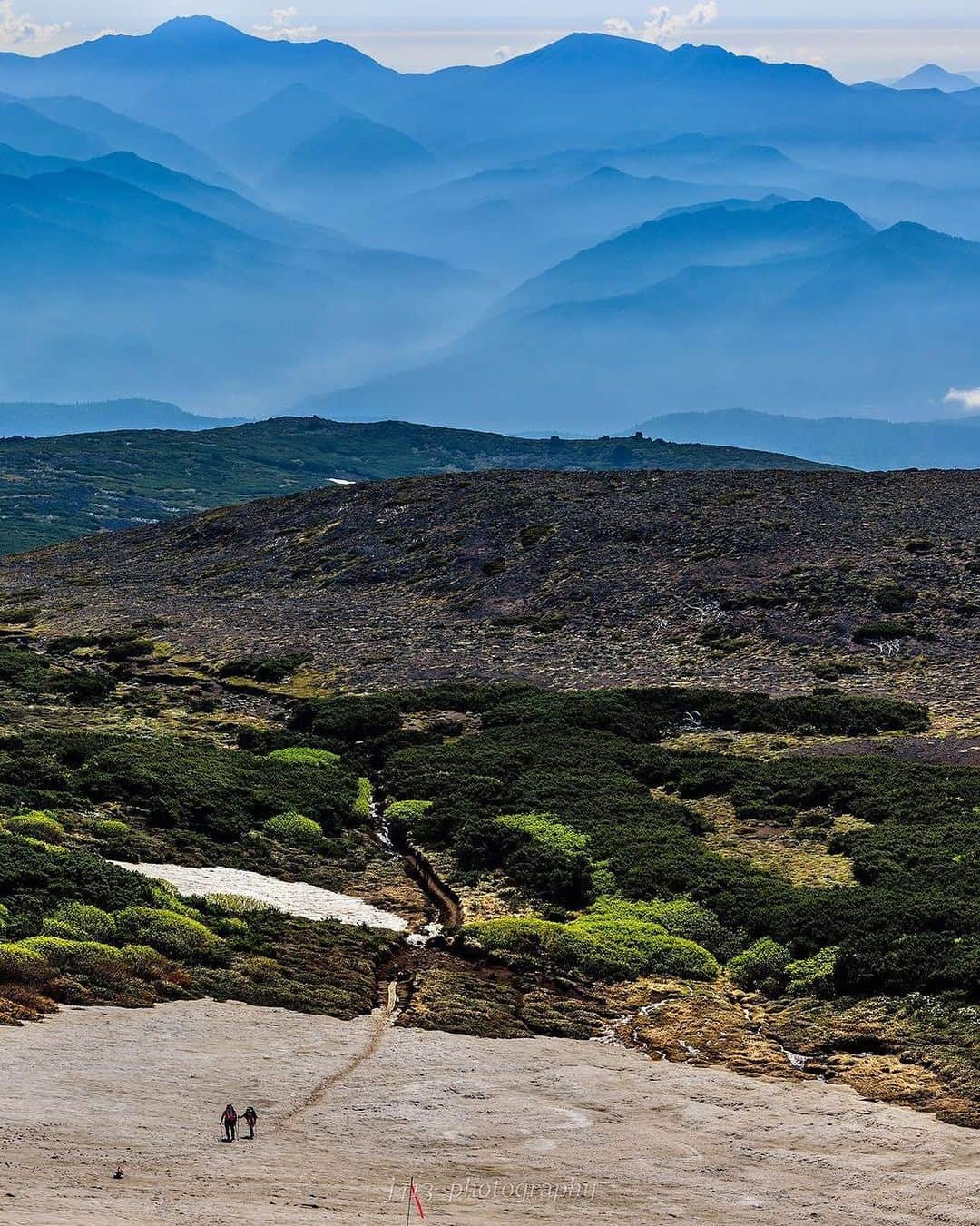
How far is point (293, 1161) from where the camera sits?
2275 cm

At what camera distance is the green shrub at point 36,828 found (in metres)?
40.0

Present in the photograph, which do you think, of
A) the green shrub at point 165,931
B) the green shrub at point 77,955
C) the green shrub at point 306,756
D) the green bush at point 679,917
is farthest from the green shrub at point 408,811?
the green shrub at point 77,955

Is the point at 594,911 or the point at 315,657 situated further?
the point at 315,657

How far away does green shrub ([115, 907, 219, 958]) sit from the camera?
32.8 m

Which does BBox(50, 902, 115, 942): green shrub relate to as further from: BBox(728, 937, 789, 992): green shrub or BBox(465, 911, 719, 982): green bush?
BBox(728, 937, 789, 992): green shrub

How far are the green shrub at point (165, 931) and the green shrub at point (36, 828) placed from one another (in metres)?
7.07

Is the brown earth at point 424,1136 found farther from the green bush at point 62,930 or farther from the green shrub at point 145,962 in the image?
the green bush at point 62,930

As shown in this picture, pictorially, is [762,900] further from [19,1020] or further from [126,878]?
[19,1020]

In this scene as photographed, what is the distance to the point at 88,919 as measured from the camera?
33094 millimetres

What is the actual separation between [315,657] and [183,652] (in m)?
6.83

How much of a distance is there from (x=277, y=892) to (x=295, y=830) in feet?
17.7

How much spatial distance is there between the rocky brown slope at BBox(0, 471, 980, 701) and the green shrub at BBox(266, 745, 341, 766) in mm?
11630

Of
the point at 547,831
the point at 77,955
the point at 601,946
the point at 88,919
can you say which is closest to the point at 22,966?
the point at 77,955

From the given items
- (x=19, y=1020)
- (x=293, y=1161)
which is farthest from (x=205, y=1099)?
(x=19, y=1020)
